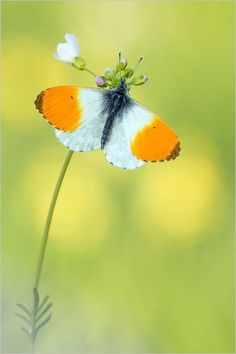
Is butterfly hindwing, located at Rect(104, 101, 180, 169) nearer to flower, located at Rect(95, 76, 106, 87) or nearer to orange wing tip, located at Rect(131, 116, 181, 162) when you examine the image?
orange wing tip, located at Rect(131, 116, 181, 162)

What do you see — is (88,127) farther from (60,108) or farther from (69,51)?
(69,51)

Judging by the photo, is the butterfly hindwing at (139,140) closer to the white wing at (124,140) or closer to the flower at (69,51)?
the white wing at (124,140)

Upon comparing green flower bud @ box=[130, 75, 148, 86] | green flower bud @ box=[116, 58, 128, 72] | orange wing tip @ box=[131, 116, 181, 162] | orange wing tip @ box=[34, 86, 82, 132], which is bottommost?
orange wing tip @ box=[131, 116, 181, 162]

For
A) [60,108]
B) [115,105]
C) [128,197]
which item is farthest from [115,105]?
[128,197]

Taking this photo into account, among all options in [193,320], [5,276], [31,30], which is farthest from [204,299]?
[31,30]

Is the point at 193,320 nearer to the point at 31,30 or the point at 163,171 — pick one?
the point at 163,171

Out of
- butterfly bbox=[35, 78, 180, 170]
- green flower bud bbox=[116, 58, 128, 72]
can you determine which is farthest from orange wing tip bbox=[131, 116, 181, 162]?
green flower bud bbox=[116, 58, 128, 72]
